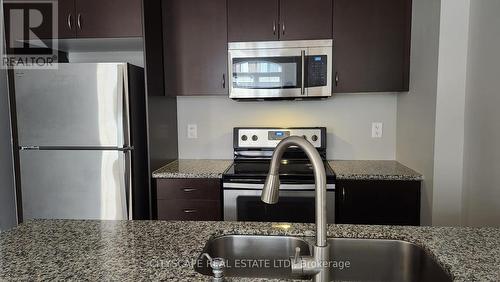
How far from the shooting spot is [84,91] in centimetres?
215

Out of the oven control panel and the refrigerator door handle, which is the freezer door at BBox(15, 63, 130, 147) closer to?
the refrigerator door handle

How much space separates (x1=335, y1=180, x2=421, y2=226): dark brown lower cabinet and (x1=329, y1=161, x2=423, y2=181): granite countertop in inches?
1.3

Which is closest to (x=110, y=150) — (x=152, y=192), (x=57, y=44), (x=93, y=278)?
(x=152, y=192)

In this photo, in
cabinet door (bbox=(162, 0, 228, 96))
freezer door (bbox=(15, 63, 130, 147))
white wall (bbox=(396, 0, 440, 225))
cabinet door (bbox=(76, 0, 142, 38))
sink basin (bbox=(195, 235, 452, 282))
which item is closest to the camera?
sink basin (bbox=(195, 235, 452, 282))

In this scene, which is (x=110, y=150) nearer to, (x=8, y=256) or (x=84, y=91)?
(x=84, y=91)

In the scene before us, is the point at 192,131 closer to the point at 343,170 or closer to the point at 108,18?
the point at 108,18

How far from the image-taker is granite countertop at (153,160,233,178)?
2.30 metres

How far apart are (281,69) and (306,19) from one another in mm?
411

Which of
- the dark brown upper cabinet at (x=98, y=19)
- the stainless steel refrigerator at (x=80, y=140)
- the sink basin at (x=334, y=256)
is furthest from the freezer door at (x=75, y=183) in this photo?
the sink basin at (x=334, y=256)

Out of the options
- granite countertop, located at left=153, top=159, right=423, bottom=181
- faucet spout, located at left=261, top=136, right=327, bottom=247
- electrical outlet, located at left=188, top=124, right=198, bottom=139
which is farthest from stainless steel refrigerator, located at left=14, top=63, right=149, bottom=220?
faucet spout, located at left=261, top=136, right=327, bottom=247

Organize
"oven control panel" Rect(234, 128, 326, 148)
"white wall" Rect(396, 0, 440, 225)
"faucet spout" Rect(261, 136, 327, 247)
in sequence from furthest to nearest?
"oven control panel" Rect(234, 128, 326, 148), "white wall" Rect(396, 0, 440, 225), "faucet spout" Rect(261, 136, 327, 247)

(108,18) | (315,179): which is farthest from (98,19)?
(315,179)

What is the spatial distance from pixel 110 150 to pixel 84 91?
0.42 meters

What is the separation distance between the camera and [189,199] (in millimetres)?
2312
